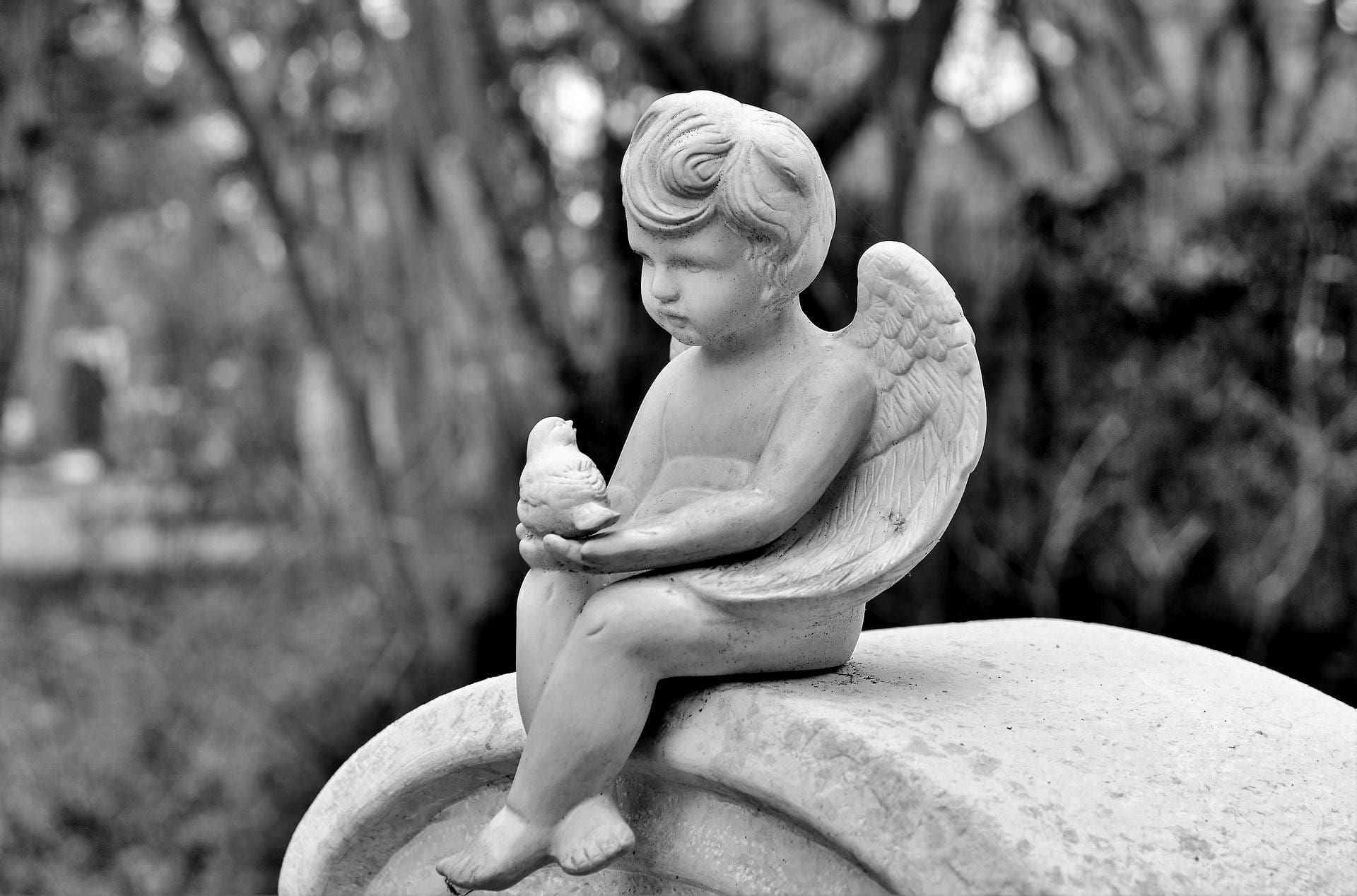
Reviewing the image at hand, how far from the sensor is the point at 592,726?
5.45 feet

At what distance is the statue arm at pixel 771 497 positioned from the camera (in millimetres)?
1690

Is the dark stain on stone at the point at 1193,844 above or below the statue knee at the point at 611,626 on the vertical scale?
below

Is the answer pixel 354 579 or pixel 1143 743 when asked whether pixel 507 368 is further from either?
pixel 1143 743

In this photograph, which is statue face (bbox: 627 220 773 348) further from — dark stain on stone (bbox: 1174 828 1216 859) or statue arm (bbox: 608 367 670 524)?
dark stain on stone (bbox: 1174 828 1216 859)

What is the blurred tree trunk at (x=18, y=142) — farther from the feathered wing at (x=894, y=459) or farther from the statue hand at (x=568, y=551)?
the feathered wing at (x=894, y=459)

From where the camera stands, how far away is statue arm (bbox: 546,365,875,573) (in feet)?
5.55

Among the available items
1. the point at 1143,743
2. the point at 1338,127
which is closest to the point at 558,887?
the point at 1143,743

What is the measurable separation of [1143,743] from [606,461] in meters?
2.61

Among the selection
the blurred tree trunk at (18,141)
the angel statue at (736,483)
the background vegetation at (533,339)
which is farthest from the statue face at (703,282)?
the blurred tree trunk at (18,141)

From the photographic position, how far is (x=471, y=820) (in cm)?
202

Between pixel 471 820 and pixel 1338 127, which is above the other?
pixel 1338 127

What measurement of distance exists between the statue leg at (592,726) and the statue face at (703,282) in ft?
1.12

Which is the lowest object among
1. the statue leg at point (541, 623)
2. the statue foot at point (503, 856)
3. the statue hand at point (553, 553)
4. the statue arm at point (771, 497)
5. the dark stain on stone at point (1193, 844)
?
the statue foot at point (503, 856)

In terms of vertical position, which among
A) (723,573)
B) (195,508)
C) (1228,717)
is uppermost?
(723,573)
